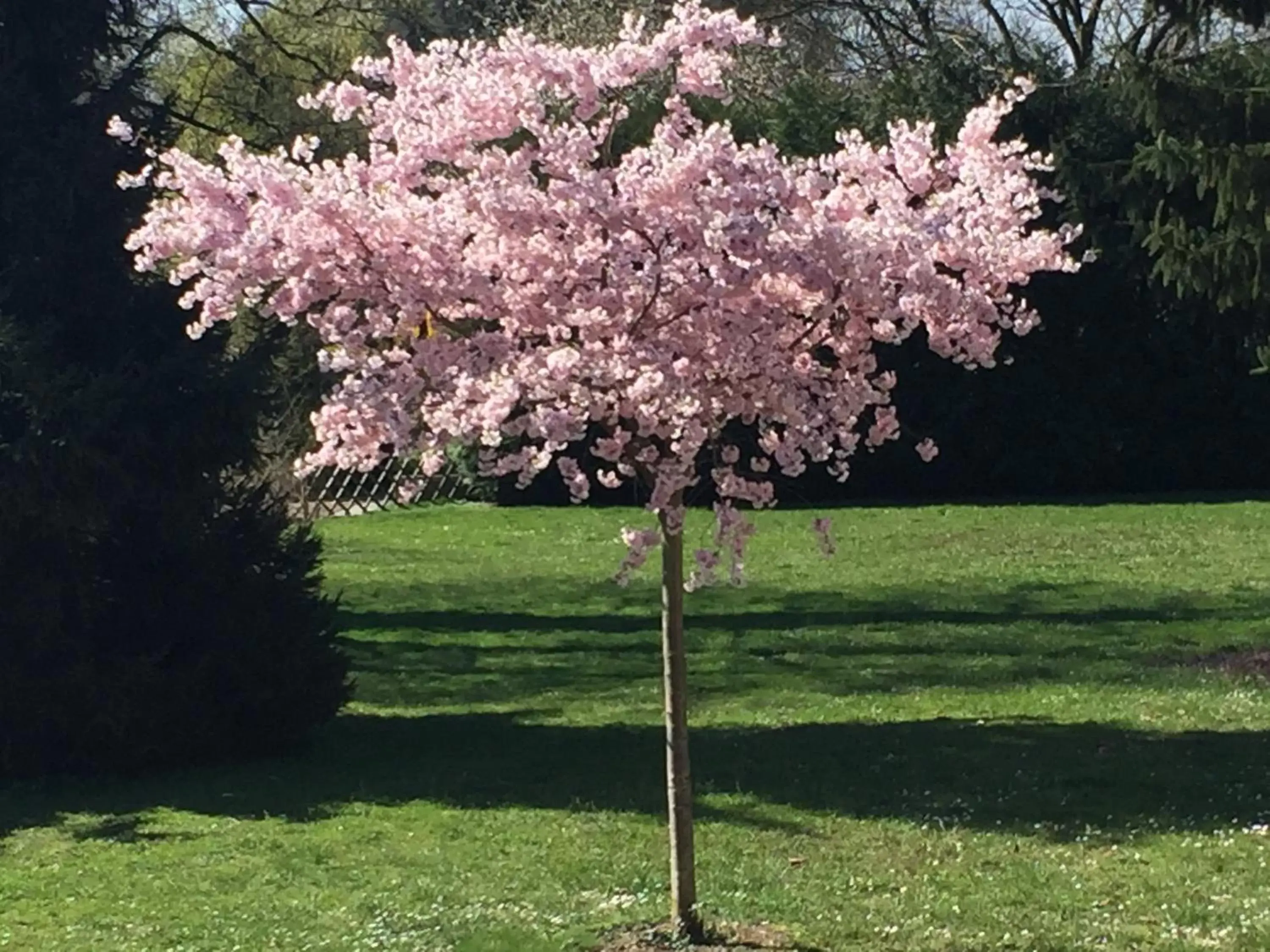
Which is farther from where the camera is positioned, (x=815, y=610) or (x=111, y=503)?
(x=815, y=610)

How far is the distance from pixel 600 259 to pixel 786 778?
469 centimetres

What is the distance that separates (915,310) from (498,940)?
104 inches

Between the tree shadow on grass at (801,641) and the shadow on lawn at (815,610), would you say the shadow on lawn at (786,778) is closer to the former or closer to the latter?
the tree shadow on grass at (801,641)

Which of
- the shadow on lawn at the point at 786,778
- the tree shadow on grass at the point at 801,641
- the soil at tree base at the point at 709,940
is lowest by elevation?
the soil at tree base at the point at 709,940

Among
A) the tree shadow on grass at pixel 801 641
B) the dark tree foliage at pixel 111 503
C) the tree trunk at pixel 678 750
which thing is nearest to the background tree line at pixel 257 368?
the dark tree foliage at pixel 111 503

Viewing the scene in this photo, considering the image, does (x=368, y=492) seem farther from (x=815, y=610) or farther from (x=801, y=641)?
(x=801, y=641)

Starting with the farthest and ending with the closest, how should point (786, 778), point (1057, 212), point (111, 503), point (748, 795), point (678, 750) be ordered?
point (1057, 212)
point (111, 503)
point (786, 778)
point (748, 795)
point (678, 750)

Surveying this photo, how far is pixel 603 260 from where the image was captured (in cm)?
571

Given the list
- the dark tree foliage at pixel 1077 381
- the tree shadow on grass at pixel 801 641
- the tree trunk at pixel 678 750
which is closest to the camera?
the tree trunk at pixel 678 750

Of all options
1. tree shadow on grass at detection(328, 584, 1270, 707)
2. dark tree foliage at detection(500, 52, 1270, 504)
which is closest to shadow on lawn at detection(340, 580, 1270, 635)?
tree shadow on grass at detection(328, 584, 1270, 707)

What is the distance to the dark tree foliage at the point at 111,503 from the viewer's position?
10219mm

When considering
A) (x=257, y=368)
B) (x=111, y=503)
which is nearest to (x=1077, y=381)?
(x=257, y=368)

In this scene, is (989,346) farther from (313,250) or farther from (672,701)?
(313,250)

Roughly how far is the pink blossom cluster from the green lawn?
77.4 inches
